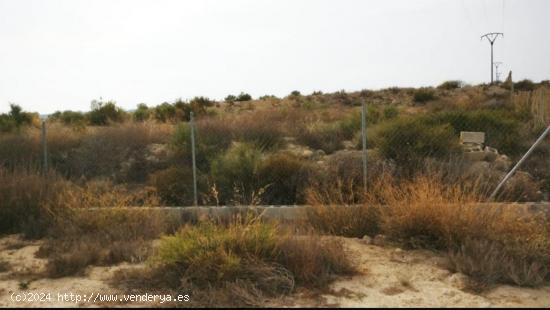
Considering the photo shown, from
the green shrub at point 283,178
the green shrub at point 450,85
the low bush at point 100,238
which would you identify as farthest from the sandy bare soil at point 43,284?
the green shrub at point 450,85

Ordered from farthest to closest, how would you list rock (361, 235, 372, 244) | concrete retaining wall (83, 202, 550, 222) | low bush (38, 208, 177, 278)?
concrete retaining wall (83, 202, 550, 222), rock (361, 235, 372, 244), low bush (38, 208, 177, 278)

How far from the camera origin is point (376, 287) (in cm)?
568

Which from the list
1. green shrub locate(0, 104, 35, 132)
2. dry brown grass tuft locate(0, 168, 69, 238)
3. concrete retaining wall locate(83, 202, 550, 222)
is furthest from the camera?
green shrub locate(0, 104, 35, 132)

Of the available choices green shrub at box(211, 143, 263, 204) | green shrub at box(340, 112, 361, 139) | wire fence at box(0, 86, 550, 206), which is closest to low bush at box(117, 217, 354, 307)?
wire fence at box(0, 86, 550, 206)

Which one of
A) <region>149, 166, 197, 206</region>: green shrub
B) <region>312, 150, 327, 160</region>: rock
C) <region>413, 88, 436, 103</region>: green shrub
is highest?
<region>413, 88, 436, 103</region>: green shrub

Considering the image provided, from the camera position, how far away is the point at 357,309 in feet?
16.6

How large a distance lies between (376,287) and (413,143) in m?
5.80

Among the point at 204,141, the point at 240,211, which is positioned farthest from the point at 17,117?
the point at 240,211

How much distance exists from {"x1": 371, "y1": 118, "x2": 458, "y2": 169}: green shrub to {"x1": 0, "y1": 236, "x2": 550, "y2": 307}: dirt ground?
3.95m

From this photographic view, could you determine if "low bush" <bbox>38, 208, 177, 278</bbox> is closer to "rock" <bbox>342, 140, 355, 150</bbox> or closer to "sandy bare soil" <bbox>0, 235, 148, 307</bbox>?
"sandy bare soil" <bbox>0, 235, 148, 307</bbox>

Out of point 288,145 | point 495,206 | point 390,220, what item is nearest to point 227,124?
point 288,145

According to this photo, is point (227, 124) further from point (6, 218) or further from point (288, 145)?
point (6, 218)

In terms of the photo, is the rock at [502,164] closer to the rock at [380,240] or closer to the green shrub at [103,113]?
the rock at [380,240]

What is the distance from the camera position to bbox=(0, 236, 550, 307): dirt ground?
524 centimetres
